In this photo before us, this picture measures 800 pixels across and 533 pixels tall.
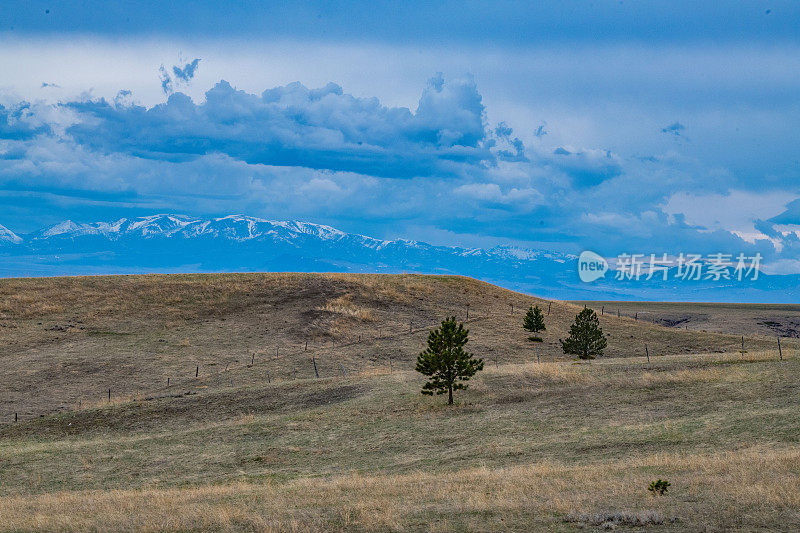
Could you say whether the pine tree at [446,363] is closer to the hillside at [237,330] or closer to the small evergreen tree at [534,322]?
the hillside at [237,330]

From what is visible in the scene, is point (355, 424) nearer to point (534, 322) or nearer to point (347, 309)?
point (534, 322)

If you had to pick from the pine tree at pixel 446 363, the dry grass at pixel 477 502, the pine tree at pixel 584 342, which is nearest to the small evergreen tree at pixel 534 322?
the pine tree at pixel 584 342

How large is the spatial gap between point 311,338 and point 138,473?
4089 centimetres

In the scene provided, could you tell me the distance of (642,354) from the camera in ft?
228

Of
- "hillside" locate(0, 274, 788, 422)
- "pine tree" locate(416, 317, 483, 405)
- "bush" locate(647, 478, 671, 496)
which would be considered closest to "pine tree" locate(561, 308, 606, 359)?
"hillside" locate(0, 274, 788, 422)

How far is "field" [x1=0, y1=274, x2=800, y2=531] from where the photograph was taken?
16562 millimetres

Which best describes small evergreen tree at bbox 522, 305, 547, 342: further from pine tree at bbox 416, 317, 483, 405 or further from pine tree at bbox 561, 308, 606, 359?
pine tree at bbox 416, 317, 483, 405

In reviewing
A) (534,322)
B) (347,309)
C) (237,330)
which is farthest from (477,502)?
(347,309)

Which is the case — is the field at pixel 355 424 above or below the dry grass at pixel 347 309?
below

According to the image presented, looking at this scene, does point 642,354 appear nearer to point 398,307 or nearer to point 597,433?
point 398,307

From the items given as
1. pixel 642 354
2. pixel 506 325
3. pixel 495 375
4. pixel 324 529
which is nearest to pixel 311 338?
pixel 506 325

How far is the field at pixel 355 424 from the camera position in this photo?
16562 mm

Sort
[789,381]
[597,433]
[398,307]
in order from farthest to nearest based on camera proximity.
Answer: [398,307]
[789,381]
[597,433]

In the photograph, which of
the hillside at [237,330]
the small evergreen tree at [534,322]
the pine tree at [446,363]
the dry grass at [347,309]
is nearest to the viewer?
the pine tree at [446,363]
